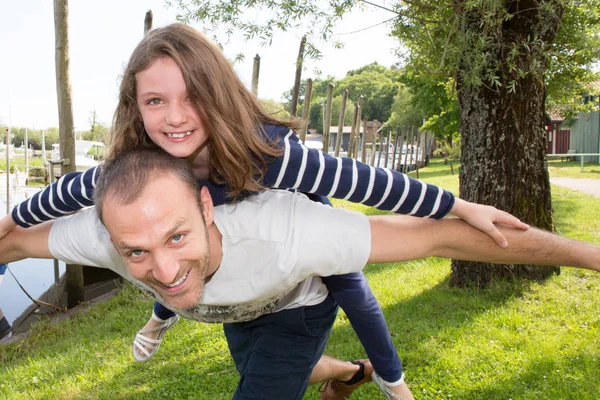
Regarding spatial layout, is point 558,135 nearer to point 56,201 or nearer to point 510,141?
point 510,141

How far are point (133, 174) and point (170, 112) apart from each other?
1.89 ft

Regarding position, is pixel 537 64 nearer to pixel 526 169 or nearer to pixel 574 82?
pixel 526 169

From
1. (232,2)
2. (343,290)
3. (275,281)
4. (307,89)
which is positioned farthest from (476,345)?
(307,89)

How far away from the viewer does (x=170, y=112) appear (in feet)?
8.29

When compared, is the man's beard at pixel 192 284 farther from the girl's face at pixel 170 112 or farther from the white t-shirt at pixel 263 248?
the girl's face at pixel 170 112

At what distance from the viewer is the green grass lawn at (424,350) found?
3354mm

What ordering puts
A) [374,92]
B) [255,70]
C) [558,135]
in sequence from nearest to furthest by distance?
[255,70], [558,135], [374,92]

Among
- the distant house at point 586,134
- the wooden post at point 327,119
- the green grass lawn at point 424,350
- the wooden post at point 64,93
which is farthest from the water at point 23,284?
the distant house at point 586,134

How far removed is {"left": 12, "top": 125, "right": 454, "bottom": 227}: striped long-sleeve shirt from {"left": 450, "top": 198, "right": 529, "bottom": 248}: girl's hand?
Answer: 0.08 metres

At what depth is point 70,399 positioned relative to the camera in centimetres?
362

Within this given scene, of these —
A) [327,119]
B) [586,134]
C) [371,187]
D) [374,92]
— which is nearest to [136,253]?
[371,187]

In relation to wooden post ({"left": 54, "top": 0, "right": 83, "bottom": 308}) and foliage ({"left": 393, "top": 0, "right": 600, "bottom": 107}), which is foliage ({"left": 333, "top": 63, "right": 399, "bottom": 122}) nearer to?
wooden post ({"left": 54, "top": 0, "right": 83, "bottom": 308})

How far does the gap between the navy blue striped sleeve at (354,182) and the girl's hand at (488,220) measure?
8cm

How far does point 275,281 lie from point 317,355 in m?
Answer: 0.73
